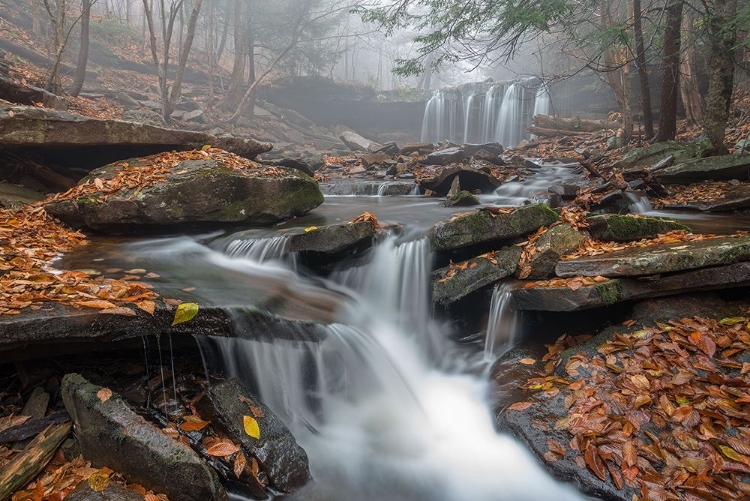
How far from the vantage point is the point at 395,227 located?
273 inches

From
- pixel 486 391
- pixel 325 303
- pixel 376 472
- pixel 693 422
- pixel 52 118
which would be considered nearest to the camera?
pixel 693 422

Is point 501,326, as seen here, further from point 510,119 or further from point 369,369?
point 510,119

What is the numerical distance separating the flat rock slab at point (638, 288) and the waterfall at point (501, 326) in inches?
21.6

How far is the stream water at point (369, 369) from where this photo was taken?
3.47m

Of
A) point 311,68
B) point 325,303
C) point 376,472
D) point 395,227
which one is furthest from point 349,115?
point 376,472

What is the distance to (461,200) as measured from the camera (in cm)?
919

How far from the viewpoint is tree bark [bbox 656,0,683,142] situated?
9.85m

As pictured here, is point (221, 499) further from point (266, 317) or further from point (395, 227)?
point (395, 227)

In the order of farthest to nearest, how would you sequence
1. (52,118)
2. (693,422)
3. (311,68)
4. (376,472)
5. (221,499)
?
(311,68), (52,118), (376,472), (693,422), (221,499)

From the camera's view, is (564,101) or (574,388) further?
(564,101)

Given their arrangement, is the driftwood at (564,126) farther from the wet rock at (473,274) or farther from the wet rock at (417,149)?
the wet rock at (473,274)

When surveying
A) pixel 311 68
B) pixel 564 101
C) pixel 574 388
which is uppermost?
pixel 311 68

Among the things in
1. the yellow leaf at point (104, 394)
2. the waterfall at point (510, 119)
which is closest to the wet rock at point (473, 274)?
the yellow leaf at point (104, 394)

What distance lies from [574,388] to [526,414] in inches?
20.5
